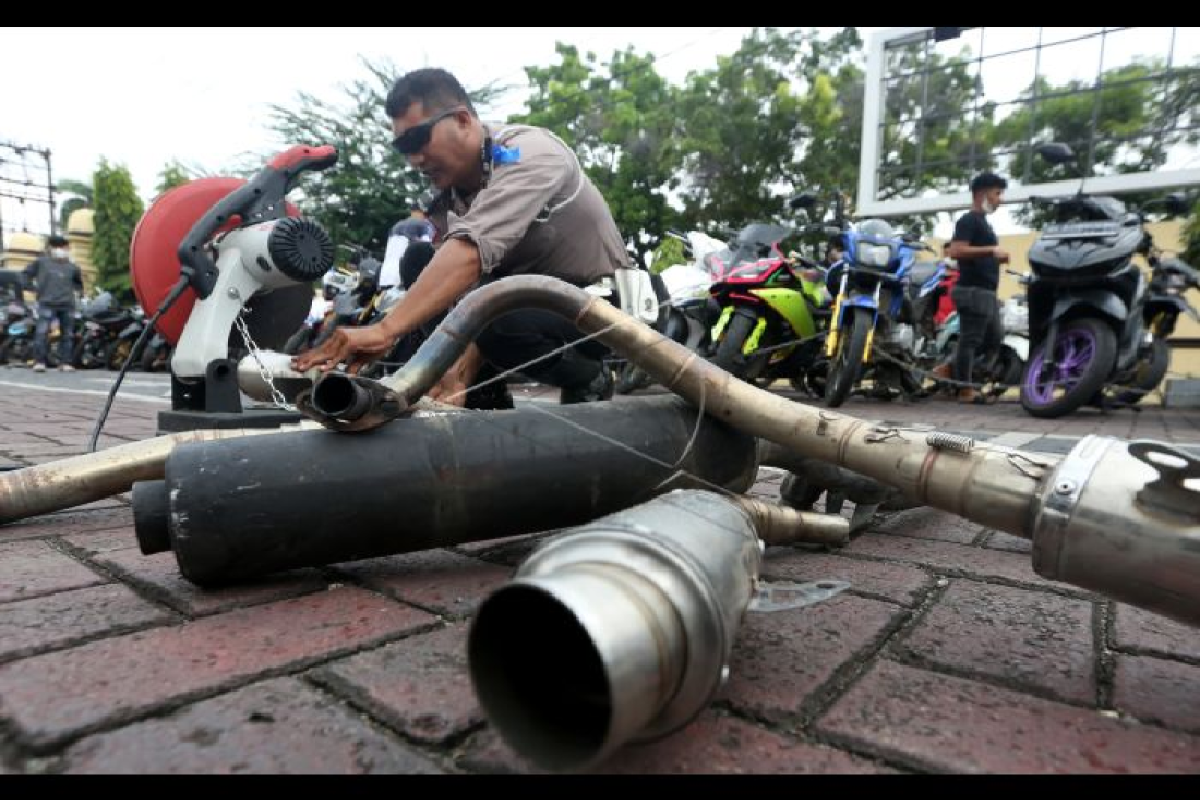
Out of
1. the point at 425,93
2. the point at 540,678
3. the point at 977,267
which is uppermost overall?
the point at 425,93

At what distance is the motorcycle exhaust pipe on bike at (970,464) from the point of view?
904 mm

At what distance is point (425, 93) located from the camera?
263cm

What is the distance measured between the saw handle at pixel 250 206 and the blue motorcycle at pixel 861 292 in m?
3.73

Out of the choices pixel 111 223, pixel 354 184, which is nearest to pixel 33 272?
pixel 354 184

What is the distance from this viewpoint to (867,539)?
72.9 inches

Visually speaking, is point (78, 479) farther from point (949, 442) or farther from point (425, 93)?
point (949, 442)

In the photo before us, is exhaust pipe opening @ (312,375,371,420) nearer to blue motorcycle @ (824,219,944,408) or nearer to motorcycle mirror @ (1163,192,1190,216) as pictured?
blue motorcycle @ (824,219,944,408)

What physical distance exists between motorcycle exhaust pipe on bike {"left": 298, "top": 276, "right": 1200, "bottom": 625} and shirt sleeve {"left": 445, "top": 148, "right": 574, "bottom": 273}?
2.30 ft

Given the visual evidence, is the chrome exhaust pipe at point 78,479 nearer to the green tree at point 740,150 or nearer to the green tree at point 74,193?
the green tree at point 740,150

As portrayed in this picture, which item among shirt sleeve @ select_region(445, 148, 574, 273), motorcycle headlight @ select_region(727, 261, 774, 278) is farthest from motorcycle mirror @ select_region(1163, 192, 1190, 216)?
shirt sleeve @ select_region(445, 148, 574, 273)

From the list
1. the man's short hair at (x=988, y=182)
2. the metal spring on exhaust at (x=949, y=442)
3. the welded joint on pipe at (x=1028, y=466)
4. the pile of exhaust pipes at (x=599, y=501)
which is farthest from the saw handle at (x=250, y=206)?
the man's short hair at (x=988, y=182)

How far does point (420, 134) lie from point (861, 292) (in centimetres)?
385

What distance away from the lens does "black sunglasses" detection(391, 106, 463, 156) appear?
263 cm

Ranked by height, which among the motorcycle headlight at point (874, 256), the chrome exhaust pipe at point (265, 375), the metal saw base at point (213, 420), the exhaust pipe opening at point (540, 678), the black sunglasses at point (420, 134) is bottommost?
the metal saw base at point (213, 420)
